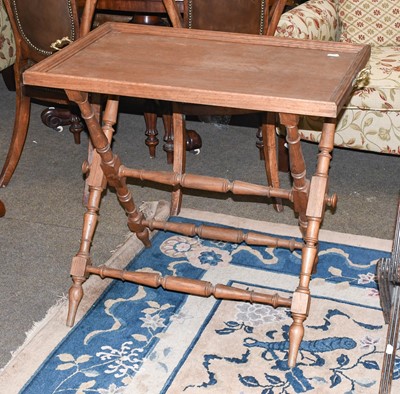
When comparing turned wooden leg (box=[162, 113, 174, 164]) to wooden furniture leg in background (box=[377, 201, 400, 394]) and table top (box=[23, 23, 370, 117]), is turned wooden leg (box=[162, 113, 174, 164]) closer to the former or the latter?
table top (box=[23, 23, 370, 117])

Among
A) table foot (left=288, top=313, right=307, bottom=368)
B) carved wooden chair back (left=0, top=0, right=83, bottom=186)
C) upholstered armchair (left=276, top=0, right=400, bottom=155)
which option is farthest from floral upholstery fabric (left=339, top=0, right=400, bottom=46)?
table foot (left=288, top=313, right=307, bottom=368)

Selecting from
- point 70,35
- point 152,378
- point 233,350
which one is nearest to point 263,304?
point 233,350

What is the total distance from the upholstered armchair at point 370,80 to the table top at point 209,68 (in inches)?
30.0

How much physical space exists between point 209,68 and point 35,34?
112 cm

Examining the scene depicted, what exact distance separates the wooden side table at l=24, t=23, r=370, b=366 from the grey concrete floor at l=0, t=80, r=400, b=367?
0.24m

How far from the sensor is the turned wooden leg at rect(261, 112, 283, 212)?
3057mm

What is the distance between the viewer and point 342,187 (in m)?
3.31

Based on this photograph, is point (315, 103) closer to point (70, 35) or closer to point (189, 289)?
point (189, 289)

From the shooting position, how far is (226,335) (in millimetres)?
2396

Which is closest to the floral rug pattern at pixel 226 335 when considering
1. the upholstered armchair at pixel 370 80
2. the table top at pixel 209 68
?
the upholstered armchair at pixel 370 80

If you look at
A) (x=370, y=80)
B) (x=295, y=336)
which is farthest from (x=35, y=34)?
(x=295, y=336)

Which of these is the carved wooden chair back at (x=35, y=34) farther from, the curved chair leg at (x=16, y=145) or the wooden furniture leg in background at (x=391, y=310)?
the wooden furniture leg in background at (x=391, y=310)

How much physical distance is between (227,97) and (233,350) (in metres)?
0.75

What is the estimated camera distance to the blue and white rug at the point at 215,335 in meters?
2.21
